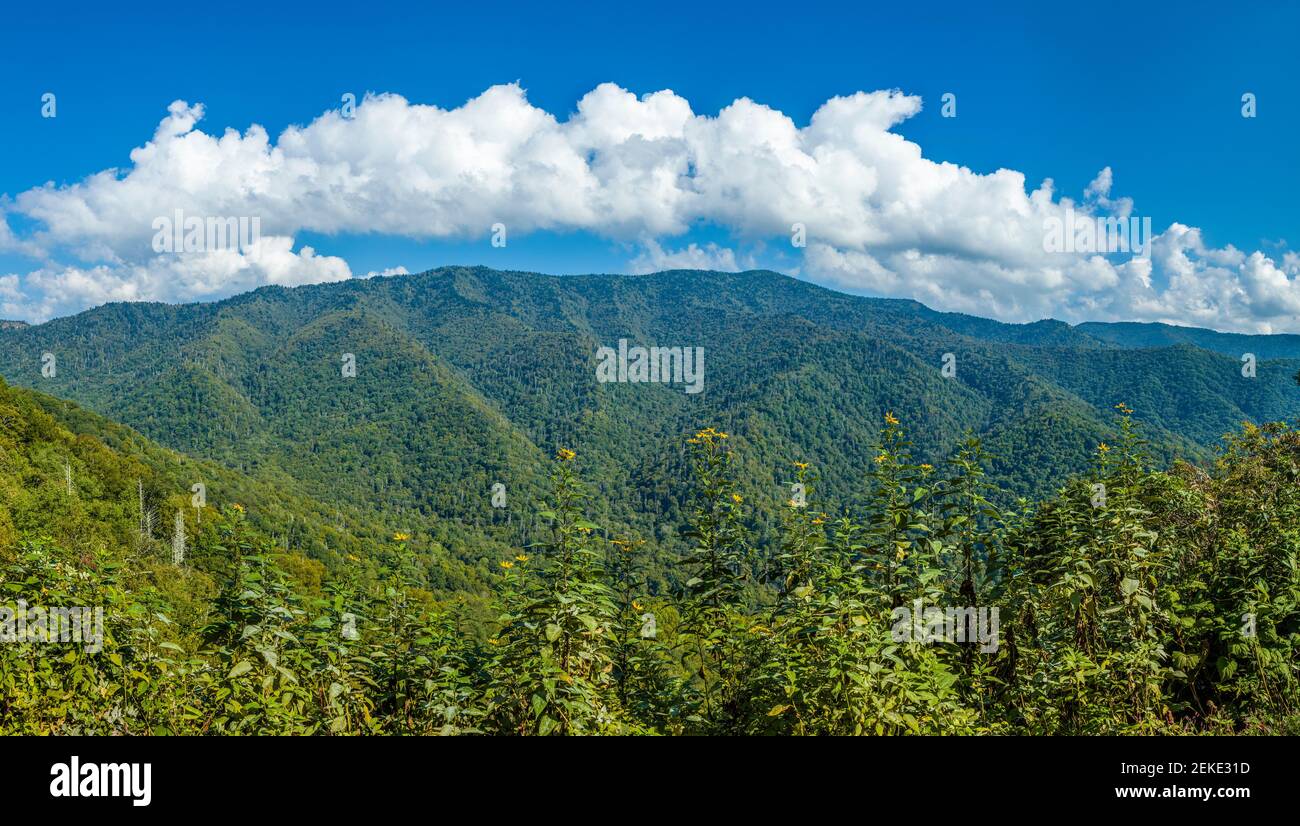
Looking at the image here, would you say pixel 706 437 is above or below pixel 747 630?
above

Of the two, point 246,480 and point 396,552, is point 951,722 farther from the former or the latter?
point 246,480

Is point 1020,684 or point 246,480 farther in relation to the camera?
point 246,480

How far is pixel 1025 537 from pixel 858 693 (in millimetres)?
3758

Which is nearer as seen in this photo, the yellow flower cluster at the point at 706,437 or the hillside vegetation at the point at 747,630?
the hillside vegetation at the point at 747,630

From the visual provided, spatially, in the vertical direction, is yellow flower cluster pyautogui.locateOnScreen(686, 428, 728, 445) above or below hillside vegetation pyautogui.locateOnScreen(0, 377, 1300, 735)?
above

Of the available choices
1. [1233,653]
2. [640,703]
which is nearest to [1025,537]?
[1233,653]

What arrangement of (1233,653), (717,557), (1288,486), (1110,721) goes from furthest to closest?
(1288,486)
(717,557)
(1233,653)
(1110,721)

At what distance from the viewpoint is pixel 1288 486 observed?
8.68 metres

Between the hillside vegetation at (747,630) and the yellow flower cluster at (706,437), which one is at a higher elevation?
the yellow flower cluster at (706,437)

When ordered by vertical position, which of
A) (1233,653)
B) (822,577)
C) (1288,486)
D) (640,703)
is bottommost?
(640,703)

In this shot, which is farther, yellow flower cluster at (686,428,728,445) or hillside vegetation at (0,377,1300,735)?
yellow flower cluster at (686,428,728,445)

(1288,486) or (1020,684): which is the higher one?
(1288,486)

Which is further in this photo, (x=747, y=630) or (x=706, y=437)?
(x=706, y=437)
